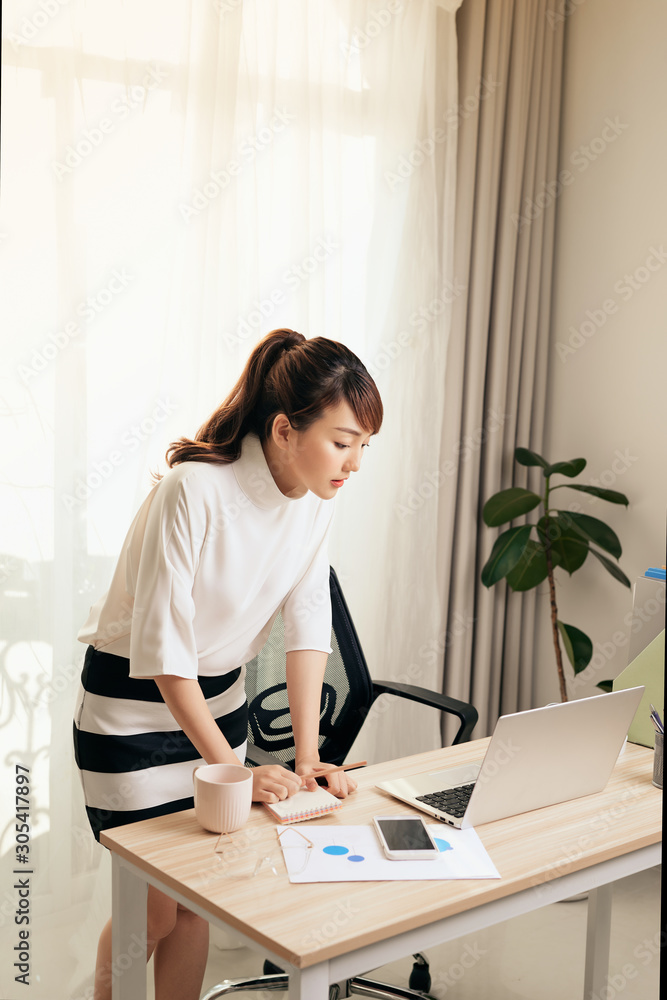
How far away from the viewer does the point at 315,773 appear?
158 centimetres

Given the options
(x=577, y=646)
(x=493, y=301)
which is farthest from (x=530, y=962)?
(x=493, y=301)

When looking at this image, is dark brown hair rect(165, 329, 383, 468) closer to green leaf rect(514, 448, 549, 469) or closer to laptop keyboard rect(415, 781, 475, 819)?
laptop keyboard rect(415, 781, 475, 819)

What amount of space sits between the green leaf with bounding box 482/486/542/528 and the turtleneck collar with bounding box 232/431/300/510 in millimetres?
1444

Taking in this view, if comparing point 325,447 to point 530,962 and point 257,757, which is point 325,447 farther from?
point 530,962

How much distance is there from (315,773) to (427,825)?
0.22 m

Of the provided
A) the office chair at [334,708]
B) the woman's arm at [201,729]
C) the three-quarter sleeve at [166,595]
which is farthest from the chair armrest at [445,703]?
the three-quarter sleeve at [166,595]

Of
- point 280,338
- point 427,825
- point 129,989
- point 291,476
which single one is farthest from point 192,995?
point 280,338

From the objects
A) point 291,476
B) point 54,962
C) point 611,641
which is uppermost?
point 291,476

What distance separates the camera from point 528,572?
116 inches

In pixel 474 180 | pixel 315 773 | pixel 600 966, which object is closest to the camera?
pixel 315 773

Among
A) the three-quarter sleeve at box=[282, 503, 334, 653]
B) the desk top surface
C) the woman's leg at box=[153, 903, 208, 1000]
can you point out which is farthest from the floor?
the three-quarter sleeve at box=[282, 503, 334, 653]

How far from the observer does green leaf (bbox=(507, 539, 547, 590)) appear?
2.94 m

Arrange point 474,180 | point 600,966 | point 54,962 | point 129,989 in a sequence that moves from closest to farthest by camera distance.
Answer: point 129,989 → point 600,966 → point 54,962 → point 474,180

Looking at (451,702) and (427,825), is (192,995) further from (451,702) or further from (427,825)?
(451,702)
